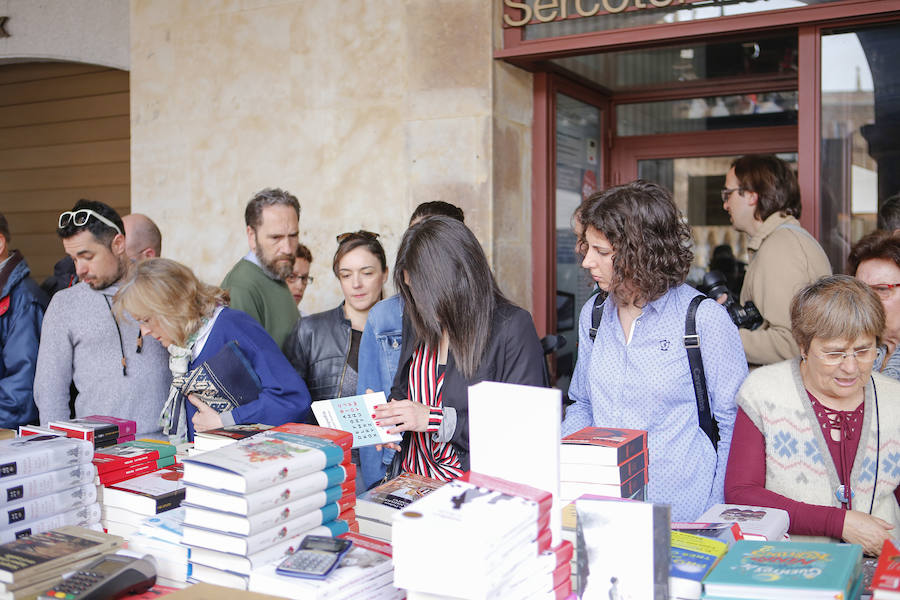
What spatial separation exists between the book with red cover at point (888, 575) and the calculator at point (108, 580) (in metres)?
1.44

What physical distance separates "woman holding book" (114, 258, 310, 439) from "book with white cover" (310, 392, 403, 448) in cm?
59

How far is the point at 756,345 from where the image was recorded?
340 centimetres

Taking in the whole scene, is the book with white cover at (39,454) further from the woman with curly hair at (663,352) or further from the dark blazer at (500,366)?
the woman with curly hair at (663,352)

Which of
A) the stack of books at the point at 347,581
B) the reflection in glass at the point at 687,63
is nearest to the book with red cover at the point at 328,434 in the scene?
the stack of books at the point at 347,581

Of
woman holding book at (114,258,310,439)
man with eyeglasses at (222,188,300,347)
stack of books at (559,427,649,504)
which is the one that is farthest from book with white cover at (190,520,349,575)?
man with eyeglasses at (222,188,300,347)

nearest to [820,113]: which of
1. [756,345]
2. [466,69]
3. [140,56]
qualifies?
[756,345]

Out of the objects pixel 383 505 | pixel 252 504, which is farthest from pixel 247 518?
pixel 383 505

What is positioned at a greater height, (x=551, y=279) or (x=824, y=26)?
(x=824, y=26)

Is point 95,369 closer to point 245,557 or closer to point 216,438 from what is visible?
point 216,438

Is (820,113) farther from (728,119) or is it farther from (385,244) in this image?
(385,244)

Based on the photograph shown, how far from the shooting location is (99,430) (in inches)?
93.3

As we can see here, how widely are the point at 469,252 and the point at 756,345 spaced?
4.92 feet

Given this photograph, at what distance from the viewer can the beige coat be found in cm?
338

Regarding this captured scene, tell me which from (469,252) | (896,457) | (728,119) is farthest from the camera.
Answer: (728,119)
